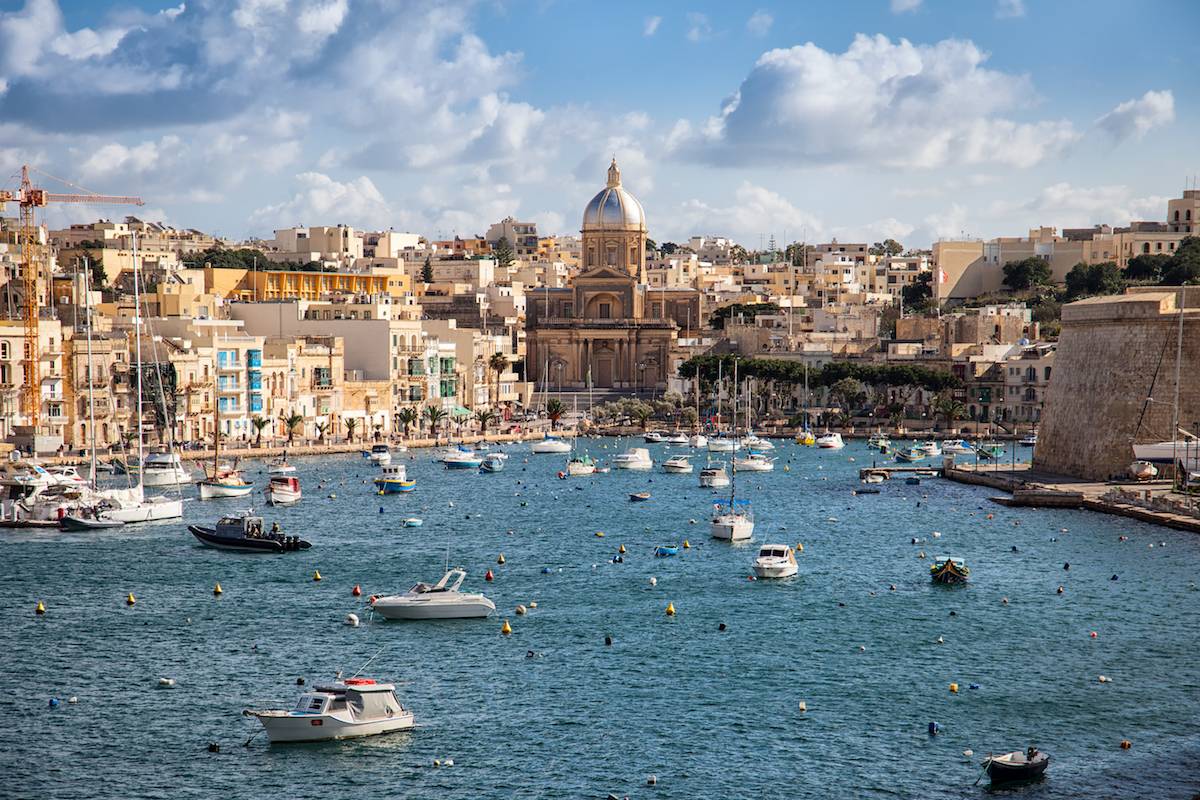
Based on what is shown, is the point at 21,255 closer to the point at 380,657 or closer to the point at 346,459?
the point at 346,459

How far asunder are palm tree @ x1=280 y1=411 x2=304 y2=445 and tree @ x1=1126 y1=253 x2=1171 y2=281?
72685mm

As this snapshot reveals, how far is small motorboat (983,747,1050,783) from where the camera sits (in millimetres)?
26844

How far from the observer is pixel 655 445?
101m

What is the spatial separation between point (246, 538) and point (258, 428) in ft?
121

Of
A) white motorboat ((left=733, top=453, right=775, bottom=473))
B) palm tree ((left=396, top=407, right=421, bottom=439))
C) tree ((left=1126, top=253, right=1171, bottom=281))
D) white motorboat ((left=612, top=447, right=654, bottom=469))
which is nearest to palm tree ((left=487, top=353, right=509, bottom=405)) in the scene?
palm tree ((left=396, top=407, right=421, bottom=439))

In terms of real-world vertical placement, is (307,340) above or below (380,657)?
above

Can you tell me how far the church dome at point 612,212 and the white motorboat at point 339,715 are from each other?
11347cm

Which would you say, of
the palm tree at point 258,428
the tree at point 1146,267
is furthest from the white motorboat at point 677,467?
the tree at point 1146,267

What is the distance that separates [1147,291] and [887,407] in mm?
46443

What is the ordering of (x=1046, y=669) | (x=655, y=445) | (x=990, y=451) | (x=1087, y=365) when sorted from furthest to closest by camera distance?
(x=655, y=445)
(x=990, y=451)
(x=1087, y=365)
(x=1046, y=669)

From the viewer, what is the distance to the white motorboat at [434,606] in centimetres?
3909

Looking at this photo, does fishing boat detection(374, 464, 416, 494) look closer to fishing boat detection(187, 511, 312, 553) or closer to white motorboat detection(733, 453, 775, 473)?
white motorboat detection(733, 453, 775, 473)

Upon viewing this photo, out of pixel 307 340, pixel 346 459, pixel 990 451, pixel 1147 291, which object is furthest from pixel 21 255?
→ pixel 1147 291

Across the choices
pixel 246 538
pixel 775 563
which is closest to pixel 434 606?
→ pixel 775 563
